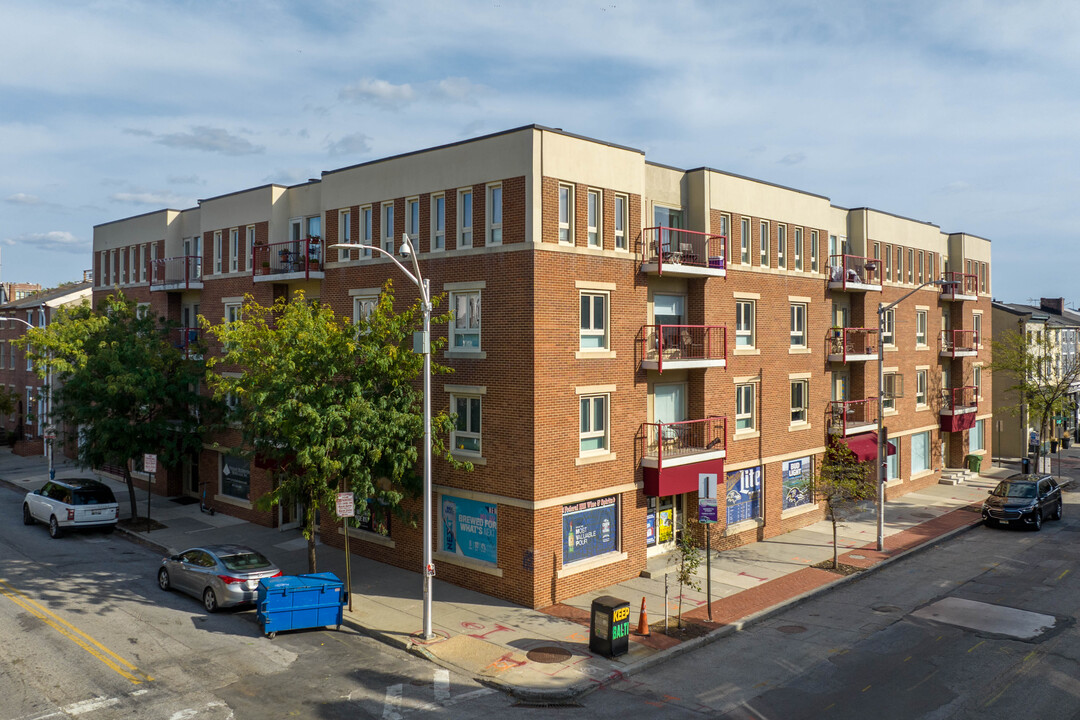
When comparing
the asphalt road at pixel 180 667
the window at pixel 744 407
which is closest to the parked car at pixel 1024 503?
the window at pixel 744 407

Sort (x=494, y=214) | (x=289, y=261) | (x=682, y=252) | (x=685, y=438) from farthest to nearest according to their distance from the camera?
(x=289, y=261) < (x=685, y=438) < (x=682, y=252) < (x=494, y=214)

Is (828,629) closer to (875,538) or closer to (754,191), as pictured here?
(875,538)

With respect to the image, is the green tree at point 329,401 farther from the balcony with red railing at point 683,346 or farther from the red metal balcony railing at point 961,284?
the red metal balcony railing at point 961,284

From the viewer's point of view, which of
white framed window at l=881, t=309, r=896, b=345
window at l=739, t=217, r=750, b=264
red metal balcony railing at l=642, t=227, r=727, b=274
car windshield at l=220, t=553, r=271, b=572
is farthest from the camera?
white framed window at l=881, t=309, r=896, b=345

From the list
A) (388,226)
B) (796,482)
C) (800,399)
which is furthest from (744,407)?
(388,226)

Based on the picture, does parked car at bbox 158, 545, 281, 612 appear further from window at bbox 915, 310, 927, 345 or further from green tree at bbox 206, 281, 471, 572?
window at bbox 915, 310, 927, 345

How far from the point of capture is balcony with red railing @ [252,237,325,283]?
26500mm

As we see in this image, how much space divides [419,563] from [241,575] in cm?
537

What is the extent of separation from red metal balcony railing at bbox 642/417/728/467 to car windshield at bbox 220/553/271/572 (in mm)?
10593

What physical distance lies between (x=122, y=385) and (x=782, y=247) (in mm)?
23113

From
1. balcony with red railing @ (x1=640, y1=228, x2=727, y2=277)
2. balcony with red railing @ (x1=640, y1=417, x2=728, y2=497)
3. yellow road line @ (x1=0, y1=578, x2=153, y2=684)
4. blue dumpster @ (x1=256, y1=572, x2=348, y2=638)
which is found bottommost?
yellow road line @ (x1=0, y1=578, x2=153, y2=684)

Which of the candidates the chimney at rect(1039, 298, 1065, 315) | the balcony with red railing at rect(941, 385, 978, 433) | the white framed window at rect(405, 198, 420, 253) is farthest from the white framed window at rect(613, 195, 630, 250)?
the chimney at rect(1039, 298, 1065, 315)

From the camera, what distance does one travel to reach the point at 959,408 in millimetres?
39844

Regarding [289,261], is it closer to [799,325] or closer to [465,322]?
[465,322]
